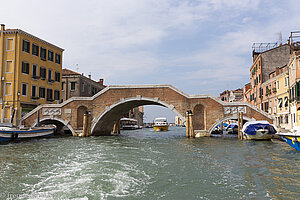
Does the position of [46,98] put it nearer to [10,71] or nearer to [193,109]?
[10,71]

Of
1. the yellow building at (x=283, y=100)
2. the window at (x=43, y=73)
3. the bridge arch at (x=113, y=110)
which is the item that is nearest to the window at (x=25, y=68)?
the window at (x=43, y=73)

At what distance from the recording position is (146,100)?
→ 81.0 ft

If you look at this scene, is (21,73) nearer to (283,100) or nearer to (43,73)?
(43,73)

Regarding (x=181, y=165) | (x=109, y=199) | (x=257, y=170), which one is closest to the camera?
(x=109, y=199)

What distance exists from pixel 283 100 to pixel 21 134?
2456 centimetres

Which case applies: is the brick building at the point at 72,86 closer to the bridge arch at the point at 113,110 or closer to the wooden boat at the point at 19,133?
the bridge arch at the point at 113,110

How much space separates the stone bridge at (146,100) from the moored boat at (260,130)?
275 cm

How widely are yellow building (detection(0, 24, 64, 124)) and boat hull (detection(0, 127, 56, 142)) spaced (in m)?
3.37

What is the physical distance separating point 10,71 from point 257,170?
2513 cm

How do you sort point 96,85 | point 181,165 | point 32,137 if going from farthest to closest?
point 96,85 → point 32,137 → point 181,165

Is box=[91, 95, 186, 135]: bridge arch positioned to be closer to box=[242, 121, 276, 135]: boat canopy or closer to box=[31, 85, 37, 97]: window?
box=[242, 121, 276, 135]: boat canopy

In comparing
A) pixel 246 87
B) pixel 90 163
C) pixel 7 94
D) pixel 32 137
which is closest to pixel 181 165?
pixel 90 163

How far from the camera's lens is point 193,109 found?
78.2 ft

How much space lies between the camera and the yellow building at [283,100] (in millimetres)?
23688
